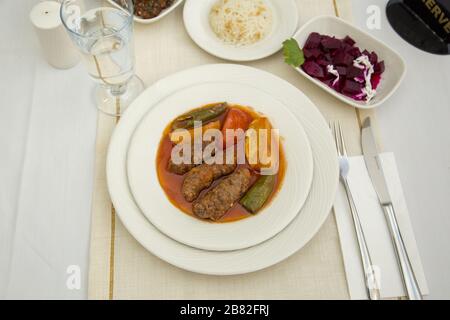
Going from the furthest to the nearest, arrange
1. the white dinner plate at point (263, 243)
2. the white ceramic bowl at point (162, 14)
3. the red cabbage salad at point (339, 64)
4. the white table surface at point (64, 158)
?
the white ceramic bowl at point (162, 14), the red cabbage salad at point (339, 64), the white table surface at point (64, 158), the white dinner plate at point (263, 243)

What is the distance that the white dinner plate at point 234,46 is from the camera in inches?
65.1

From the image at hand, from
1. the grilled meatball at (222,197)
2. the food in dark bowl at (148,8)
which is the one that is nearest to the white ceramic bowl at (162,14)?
the food in dark bowl at (148,8)

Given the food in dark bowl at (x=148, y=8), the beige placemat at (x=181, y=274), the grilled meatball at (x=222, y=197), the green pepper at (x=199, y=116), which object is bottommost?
the beige placemat at (x=181, y=274)

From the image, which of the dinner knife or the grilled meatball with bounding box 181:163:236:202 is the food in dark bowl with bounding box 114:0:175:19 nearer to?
the grilled meatball with bounding box 181:163:236:202

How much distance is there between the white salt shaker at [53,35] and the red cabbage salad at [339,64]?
0.81 metres

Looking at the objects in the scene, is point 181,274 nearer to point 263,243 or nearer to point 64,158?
point 263,243

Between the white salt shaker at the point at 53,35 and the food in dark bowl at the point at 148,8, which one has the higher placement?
the food in dark bowl at the point at 148,8

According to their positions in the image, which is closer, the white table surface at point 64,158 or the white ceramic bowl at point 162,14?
the white table surface at point 64,158

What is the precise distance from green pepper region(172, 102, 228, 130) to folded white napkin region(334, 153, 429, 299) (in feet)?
1.59

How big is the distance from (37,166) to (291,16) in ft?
3.71

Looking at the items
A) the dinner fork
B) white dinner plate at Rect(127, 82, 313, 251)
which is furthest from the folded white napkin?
white dinner plate at Rect(127, 82, 313, 251)

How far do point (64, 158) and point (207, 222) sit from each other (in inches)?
23.1

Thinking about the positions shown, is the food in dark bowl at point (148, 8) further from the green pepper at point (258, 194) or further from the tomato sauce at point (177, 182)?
the green pepper at point (258, 194)
